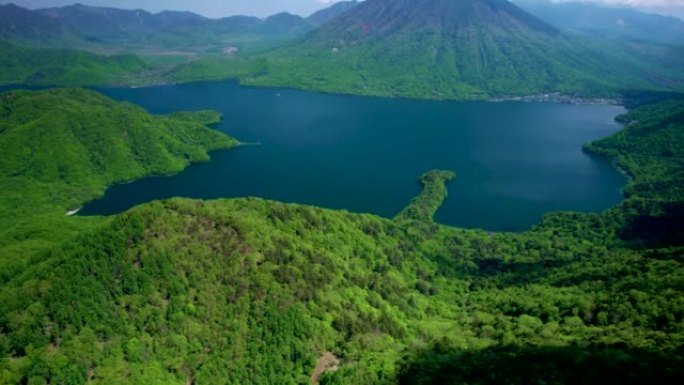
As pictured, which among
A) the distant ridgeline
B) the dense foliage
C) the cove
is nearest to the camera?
the distant ridgeline

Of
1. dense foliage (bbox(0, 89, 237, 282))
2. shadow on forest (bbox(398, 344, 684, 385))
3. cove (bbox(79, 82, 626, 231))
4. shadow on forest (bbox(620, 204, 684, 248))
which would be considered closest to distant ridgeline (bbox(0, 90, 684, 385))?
shadow on forest (bbox(398, 344, 684, 385))

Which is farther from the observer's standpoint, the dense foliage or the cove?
the cove

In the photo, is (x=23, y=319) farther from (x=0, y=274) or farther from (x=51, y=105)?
(x=51, y=105)

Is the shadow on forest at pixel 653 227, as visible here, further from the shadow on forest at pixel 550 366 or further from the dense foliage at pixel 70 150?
the dense foliage at pixel 70 150

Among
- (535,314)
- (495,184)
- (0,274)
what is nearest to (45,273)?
(0,274)

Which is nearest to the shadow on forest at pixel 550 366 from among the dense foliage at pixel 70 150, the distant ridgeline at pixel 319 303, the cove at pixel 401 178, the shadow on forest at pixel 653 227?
the distant ridgeline at pixel 319 303

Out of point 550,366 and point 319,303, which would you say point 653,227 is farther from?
point 319,303

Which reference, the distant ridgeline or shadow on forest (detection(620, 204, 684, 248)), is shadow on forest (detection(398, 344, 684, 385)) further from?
shadow on forest (detection(620, 204, 684, 248))
